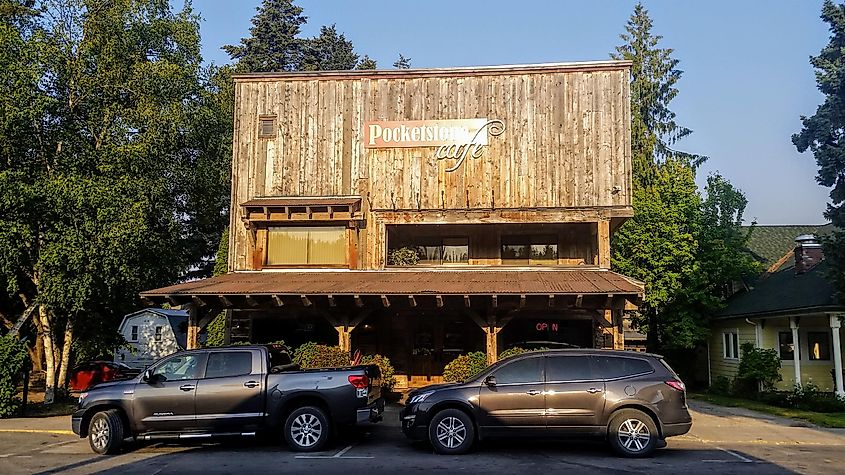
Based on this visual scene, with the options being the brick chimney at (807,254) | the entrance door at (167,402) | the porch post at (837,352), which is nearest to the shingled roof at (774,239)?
the brick chimney at (807,254)

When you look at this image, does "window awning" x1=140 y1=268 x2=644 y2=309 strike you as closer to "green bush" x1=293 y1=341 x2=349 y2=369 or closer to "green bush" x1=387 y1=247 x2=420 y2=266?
"green bush" x1=293 y1=341 x2=349 y2=369

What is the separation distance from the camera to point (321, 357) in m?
18.7

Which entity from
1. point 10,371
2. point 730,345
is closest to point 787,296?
point 730,345

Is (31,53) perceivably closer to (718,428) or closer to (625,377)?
(625,377)

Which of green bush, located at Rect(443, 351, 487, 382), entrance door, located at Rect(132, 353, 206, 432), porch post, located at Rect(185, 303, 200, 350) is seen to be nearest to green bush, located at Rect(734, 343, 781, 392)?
green bush, located at Rect(443, 351, 487, 382)

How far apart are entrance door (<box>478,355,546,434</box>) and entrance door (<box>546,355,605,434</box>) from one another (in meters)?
0.16

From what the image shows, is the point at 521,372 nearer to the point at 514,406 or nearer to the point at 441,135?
the point at 514,406

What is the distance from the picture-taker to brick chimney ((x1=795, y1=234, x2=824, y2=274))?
26344 millimetres

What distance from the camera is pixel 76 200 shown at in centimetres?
2028

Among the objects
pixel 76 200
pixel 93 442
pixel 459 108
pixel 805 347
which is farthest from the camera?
pixel 805 347

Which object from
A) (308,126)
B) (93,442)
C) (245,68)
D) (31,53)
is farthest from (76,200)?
(245,68)

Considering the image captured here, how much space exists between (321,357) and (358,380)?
6.74m

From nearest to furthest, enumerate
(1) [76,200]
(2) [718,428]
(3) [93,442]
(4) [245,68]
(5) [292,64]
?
(3) [93,442] → (2) [718,428] → (1) [76,200] → (4) [245,68] → (5) [292,64]

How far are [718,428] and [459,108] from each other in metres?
11.7
